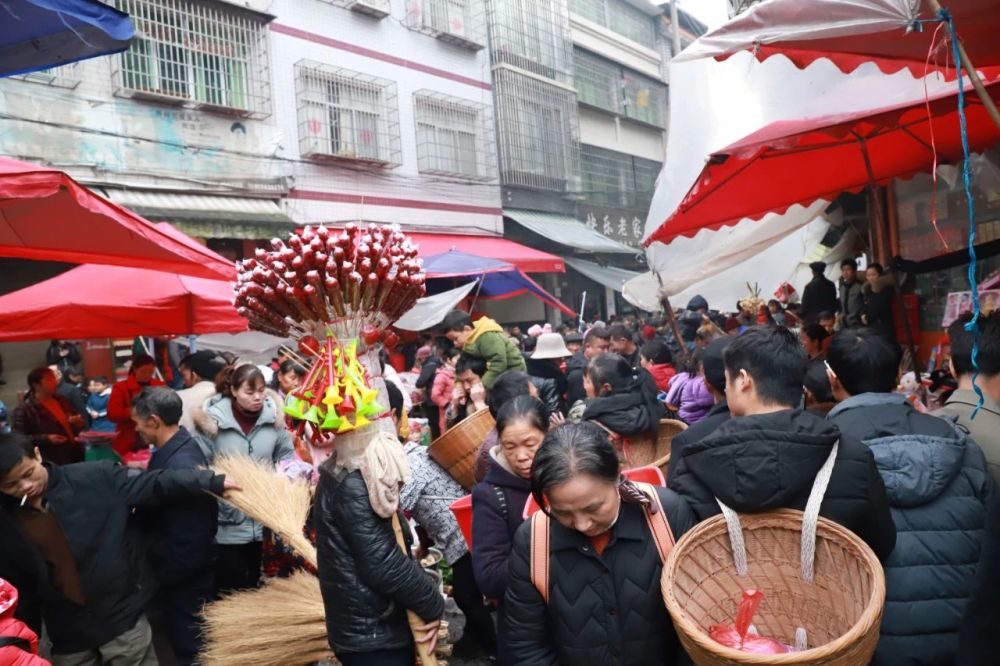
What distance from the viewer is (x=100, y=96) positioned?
9.71m

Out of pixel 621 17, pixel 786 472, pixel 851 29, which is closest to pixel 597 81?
pixel 621 17

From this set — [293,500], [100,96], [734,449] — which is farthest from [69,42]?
[100,96]

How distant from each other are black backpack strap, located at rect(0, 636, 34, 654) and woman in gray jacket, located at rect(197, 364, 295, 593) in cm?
221

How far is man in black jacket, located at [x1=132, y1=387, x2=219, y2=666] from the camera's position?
3404 millimetres

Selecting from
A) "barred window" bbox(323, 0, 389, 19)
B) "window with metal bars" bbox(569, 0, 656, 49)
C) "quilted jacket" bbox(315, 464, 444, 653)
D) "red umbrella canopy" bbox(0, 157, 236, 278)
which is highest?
"window with metal bars" bbox(569, 0, 656, 49)

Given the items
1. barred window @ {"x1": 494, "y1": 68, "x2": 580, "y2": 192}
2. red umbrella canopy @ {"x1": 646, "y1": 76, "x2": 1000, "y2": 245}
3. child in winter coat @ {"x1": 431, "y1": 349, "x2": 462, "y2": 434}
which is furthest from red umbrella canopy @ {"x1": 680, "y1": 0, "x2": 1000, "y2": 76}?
barred window @ {"x1": 494, "y1": 68, "x2": 580, "y2": 192}

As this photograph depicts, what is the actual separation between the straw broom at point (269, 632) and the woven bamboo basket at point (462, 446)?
99 centimetres

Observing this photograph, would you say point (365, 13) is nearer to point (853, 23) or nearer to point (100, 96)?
point (100, 96)

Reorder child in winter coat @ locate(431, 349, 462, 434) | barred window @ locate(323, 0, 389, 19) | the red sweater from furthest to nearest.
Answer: barred window @ locate(323, 0, 389, 19) < child in winter coat @ locate(431, 349, 462, 434) < the red sweater

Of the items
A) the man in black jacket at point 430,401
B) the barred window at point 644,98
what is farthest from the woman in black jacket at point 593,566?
the barred window at point 644,98

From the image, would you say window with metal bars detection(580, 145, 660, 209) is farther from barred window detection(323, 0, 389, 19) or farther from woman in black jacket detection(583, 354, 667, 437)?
woman in black jacket detection(583, 354, 667, 437)

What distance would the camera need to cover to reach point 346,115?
12883mm

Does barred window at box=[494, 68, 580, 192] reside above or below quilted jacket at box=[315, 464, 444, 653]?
above

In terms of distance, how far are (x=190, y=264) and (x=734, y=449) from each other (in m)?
3.09
